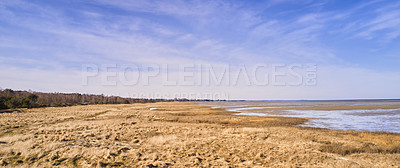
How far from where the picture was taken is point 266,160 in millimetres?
9602

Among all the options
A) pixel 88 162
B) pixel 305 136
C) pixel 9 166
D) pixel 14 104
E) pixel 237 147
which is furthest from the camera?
pixel 14 104

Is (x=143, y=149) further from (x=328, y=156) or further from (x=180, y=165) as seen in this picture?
(x=328, y=156)

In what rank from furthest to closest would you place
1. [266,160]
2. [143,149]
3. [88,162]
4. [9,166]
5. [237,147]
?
[237,147]
[143,149]
[266,160]
[88,162]
[9,166]

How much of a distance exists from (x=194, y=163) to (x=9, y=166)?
684 centimetres

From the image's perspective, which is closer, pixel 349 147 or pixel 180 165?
pixel 180 165

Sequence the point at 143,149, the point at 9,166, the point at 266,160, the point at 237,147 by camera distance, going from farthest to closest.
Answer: the point at 237,147 < the point at 143,149 < the point at 266,160 < the point at 9,166

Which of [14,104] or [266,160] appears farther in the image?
[14,104]

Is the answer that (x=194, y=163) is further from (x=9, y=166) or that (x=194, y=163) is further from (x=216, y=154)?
(x=9, y=166)

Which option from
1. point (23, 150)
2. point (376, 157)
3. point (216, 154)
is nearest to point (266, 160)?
point (216, 154)

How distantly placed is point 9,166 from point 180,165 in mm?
6277

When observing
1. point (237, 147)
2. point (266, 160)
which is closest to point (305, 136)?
point (237, 147)

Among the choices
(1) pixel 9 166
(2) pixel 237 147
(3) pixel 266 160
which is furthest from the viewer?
(2) pixel 237 147

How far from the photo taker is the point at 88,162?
8859 millimetres

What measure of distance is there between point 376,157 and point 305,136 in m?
5.07
